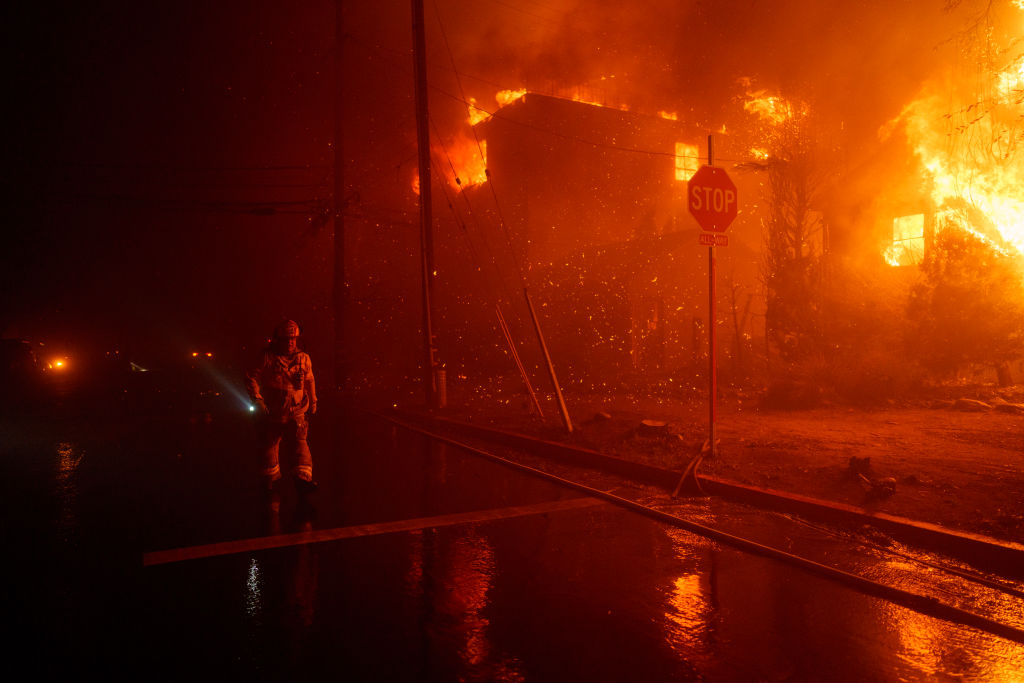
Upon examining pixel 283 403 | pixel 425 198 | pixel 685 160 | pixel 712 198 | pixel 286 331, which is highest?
pixel 685 160

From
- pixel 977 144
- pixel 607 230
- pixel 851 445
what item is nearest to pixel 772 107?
pixel 977 144

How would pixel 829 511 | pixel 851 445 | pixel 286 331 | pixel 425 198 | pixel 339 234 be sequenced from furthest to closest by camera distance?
pixel 339 234, pixel 425 198, pixel 851 445, pixel 286 331, pixel 829 511

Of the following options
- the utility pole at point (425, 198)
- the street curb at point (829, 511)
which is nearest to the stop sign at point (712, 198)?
the street curb at point (829, 511)

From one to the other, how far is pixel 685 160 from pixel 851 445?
32.5 m

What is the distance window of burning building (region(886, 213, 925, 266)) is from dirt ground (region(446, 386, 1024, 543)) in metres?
5.86

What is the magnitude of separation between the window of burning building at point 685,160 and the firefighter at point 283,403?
114 feet

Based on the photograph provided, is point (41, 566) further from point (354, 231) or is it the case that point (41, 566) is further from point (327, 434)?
point (354, 231)

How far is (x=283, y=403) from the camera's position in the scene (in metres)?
7.26

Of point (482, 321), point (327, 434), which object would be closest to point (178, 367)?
point (327, 434)

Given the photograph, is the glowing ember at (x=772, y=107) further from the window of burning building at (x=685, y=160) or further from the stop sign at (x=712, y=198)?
the window of burning building at (x=685, y=160)

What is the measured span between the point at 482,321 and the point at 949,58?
19.2 metres

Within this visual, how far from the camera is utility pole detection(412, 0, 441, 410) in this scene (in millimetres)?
15305

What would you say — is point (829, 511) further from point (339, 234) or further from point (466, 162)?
point (466, 162)

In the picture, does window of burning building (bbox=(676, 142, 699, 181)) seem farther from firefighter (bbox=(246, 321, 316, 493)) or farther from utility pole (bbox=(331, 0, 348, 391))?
firefighter (bbox=(246, 321, 316, 493))
